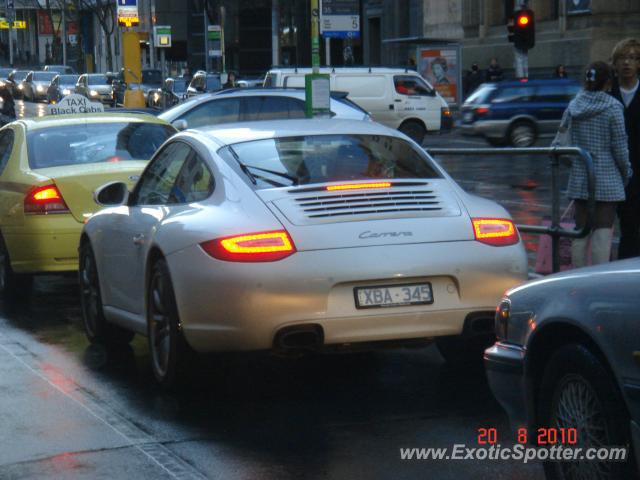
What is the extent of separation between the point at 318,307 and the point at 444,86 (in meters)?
35.0

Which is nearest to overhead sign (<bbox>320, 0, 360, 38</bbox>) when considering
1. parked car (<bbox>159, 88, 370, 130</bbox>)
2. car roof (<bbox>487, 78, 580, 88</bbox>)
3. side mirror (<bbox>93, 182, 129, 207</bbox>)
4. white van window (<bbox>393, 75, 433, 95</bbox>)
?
parked car (<bbox>159, 88, 370, 130</bbox>)

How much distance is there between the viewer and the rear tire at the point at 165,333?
7.45m

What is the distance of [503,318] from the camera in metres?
5.47

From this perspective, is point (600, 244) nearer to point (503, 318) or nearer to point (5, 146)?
point (503, 318)

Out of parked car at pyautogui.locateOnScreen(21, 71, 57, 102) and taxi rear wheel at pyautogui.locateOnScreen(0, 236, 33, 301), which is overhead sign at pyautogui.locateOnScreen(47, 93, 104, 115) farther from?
parked car at pyautogui.locateOnScreen(21, 71, 57, 102)

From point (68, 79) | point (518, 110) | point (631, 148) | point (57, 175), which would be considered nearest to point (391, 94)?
point (518, 110)

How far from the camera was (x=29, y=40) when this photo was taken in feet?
454

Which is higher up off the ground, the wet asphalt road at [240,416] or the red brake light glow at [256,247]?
the red brake light glow at [256,247]

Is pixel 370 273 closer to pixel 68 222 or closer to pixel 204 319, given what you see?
pixel 204 319

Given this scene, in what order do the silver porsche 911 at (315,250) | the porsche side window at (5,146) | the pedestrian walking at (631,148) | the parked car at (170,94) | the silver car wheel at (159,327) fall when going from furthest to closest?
1. the parked car at (170,94)
2. the porsche side window at (5,146)
3. the pedestrian walking at (631,148)
4. the silver car wheel at (159,327)
5. the silver porsche 911 at (315,250)

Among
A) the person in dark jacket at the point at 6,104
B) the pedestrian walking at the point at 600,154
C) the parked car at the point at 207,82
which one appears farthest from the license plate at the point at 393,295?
the parked car at the point at 207,82

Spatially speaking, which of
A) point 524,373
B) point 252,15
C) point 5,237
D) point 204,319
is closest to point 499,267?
point 204,319

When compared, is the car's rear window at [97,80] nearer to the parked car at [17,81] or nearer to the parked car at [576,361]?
the parked car at [17,81]

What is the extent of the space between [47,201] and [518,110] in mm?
22090
